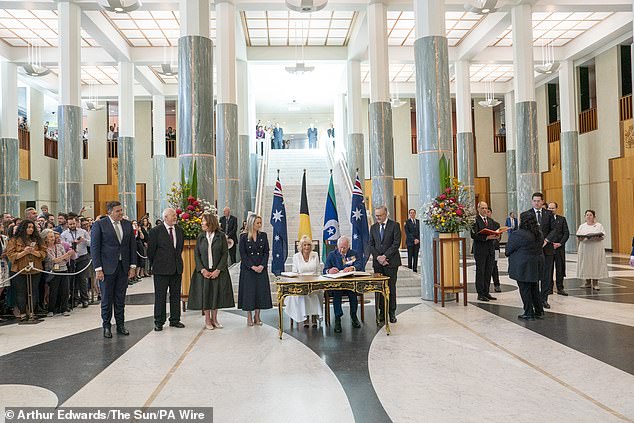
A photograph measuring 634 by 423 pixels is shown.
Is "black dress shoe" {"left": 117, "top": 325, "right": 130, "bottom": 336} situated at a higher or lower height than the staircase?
lower

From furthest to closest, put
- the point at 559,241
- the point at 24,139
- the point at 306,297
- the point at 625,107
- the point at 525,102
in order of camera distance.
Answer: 1. the point at 24,139
2. the point at 625,107
3. the point at 525,102
4. the point at 559,241
5. the point at 306,297

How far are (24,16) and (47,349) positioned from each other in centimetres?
1339

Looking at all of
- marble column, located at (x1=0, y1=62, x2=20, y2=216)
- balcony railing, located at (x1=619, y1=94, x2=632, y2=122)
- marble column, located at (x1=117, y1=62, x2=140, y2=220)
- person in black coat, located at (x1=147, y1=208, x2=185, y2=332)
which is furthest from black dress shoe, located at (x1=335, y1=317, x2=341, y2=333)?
balcony railing, located at (x1=619, y1=94, x2=632, y2=122)

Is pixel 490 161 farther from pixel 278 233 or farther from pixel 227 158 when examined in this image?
pixel 278 233

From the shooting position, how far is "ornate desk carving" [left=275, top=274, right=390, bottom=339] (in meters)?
6.81

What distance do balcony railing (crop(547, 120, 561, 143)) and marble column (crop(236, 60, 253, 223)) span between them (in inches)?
548

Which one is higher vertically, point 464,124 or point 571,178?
point 464,124

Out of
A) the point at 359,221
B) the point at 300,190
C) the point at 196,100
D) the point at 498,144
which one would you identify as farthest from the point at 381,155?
the point at 498,144

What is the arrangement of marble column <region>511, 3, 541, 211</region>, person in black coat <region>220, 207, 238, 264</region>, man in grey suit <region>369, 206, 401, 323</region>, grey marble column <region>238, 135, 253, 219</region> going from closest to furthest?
1. man in grey suit <region>369, 206, 401, 323</region>
2. person in black coat <region>220, 207, 238, 264</region>
3. marble column <region>511, 3, 541, 211</region>
4. grey marble column <region>238, 135, 253, 219</region>

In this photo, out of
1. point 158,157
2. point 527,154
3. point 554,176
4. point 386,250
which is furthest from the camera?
point 554,176

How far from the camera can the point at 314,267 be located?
7.61 m

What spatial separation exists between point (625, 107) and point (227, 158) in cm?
1427

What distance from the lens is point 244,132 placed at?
1941 cm

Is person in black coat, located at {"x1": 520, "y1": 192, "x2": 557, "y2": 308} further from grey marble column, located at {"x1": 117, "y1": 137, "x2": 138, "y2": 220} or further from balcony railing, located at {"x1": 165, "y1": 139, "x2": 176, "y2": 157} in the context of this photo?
balcony railing, located at {"x1": 165, "y1": 139, "x2": 176, "y2": 157}
